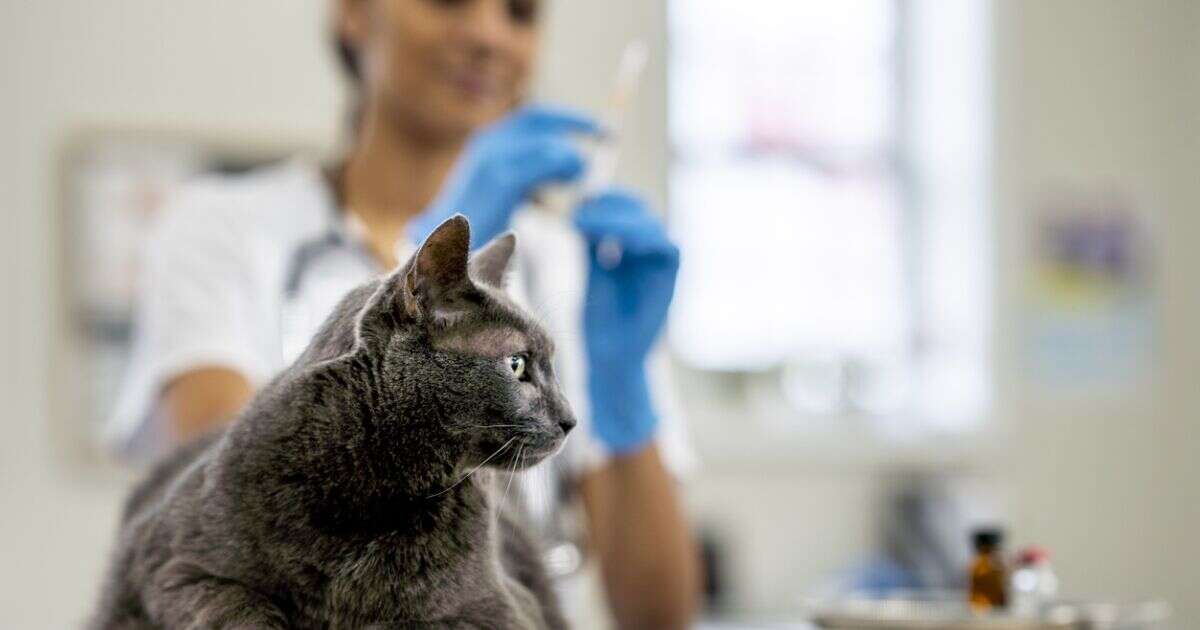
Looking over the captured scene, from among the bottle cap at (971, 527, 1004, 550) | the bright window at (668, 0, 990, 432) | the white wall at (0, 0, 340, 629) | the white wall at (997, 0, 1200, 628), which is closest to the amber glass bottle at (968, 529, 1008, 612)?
the bottle cap at (971, 527, 1004, 550)

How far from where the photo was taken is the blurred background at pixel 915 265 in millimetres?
2812

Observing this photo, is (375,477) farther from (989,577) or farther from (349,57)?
(349,57)

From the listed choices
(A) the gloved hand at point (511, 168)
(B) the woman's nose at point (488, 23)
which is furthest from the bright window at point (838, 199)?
(A) the gloved hand at point (511, 168)

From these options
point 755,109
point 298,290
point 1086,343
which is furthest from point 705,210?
point 298,290

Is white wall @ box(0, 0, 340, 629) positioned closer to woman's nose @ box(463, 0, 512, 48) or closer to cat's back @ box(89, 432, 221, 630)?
woman's nose @ box(463, 0, 512, 48)

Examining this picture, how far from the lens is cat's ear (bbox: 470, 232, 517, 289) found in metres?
0.51

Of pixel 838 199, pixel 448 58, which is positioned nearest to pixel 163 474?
pixel 448 58

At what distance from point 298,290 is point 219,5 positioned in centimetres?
175

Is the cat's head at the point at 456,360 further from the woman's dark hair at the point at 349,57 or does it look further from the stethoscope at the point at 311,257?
the woman's dark hair at the point at 349,57

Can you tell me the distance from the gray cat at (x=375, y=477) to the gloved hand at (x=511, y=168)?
0.49 metres

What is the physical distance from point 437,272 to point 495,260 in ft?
0.20

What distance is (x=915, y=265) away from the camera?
10.5 ft

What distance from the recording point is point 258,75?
2.46 metres

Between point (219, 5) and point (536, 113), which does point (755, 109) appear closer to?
point (219, 5)
